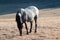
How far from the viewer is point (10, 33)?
13.6m

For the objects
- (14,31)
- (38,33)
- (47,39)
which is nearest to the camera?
(47,39)

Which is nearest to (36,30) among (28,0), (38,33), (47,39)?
(38,33)

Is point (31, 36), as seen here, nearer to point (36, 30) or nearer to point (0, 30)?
point (36, 30)

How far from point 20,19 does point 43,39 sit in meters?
1.40

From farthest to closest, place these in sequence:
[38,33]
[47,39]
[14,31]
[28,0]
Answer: [28,0] → [14,31] → [38,33] → [47,39]

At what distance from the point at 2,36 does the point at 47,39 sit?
2400 millimetres

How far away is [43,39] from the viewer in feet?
38.1

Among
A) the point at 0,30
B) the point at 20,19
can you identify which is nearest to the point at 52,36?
the point at 20,19

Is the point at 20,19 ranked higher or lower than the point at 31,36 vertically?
higher

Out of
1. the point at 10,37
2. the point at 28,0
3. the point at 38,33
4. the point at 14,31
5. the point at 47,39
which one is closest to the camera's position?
the point at 47,39

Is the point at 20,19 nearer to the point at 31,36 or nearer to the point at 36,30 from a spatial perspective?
the point at 31,36

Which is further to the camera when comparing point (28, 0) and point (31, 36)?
point (28, 0)

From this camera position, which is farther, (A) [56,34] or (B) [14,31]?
(B) [14,31]

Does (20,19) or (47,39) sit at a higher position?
(20,19)
